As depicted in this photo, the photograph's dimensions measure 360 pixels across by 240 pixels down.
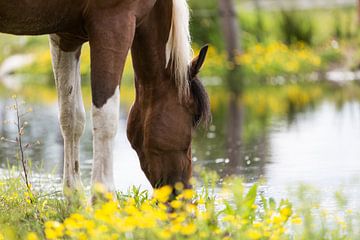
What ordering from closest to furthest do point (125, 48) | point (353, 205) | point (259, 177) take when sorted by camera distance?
1. point (125, 48)
2. point (353, 205)
3. point (259, 177)

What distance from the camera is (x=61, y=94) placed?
619 cm

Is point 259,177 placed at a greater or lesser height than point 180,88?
lesser

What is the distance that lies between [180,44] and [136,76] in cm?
40

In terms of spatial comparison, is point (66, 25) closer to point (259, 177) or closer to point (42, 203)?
point (42, 203)

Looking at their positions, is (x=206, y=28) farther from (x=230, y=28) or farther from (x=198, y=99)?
(x=198, y=99)

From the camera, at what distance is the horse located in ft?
17.5

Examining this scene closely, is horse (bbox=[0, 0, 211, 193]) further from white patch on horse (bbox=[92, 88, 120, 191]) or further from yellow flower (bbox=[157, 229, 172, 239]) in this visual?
yellow flower (bbox=[157, 229, 172, 239])

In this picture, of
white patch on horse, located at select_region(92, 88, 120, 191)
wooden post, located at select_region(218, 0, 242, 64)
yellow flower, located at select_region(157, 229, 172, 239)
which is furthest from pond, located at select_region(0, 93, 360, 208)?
wooden post, located at select_region(218, 0, 242, 64)

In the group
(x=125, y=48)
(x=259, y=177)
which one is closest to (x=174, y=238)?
(x=125, y=48)

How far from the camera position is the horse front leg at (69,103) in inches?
240

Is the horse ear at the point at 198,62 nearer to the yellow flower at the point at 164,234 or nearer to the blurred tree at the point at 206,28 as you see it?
→ the yellow flower at the point at 164,234

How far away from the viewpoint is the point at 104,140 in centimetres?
536

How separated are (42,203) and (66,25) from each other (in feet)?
3.97


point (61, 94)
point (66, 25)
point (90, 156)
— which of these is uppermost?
point (66, 25)
